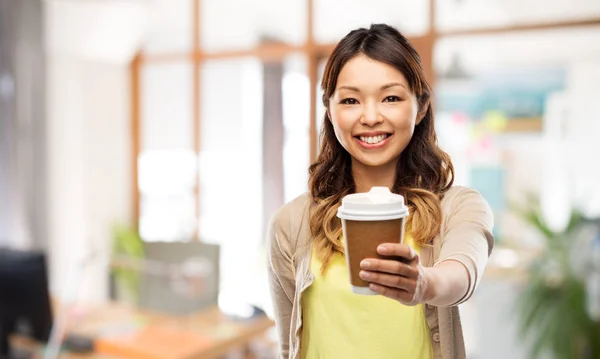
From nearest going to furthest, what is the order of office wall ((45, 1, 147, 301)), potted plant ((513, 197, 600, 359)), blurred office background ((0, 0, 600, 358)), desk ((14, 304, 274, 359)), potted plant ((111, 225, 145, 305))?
desk ((14, 304, 274, 359)), potted plant ((513, 197, 600, 359)), blurred office background ((0, 0, 600, 358)), office wall ((45, 1, 147, 301)), potted plant ((111, 225, 145, 305))

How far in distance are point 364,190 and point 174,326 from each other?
2501 millimetres

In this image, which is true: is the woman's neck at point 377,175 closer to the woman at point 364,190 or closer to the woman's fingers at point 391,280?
the woman at point 364,190

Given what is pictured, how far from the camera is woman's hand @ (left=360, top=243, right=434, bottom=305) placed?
0.47 metres

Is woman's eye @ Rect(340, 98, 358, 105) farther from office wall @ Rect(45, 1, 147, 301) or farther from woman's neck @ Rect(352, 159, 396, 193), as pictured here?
office wall @ Rect(45, 1, 147, 301)

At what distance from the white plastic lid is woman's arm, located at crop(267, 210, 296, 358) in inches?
6.7

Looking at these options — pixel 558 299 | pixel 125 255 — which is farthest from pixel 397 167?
pixel 125 255

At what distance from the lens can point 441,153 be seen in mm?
604

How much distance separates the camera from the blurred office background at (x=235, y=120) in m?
3.37

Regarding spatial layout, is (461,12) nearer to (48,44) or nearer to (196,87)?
(196,87)

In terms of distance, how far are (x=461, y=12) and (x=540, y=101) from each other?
0.74 metres

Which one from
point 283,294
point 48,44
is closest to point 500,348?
point 283,294

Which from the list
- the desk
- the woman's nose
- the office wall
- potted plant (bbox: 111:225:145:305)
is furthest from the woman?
potted plant (bbox: 111:225:145:305)

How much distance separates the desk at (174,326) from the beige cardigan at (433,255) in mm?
1965

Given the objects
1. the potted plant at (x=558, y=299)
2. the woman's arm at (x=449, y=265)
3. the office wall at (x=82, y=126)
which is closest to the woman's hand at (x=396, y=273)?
the woman's arm at (x=449, y=265)
